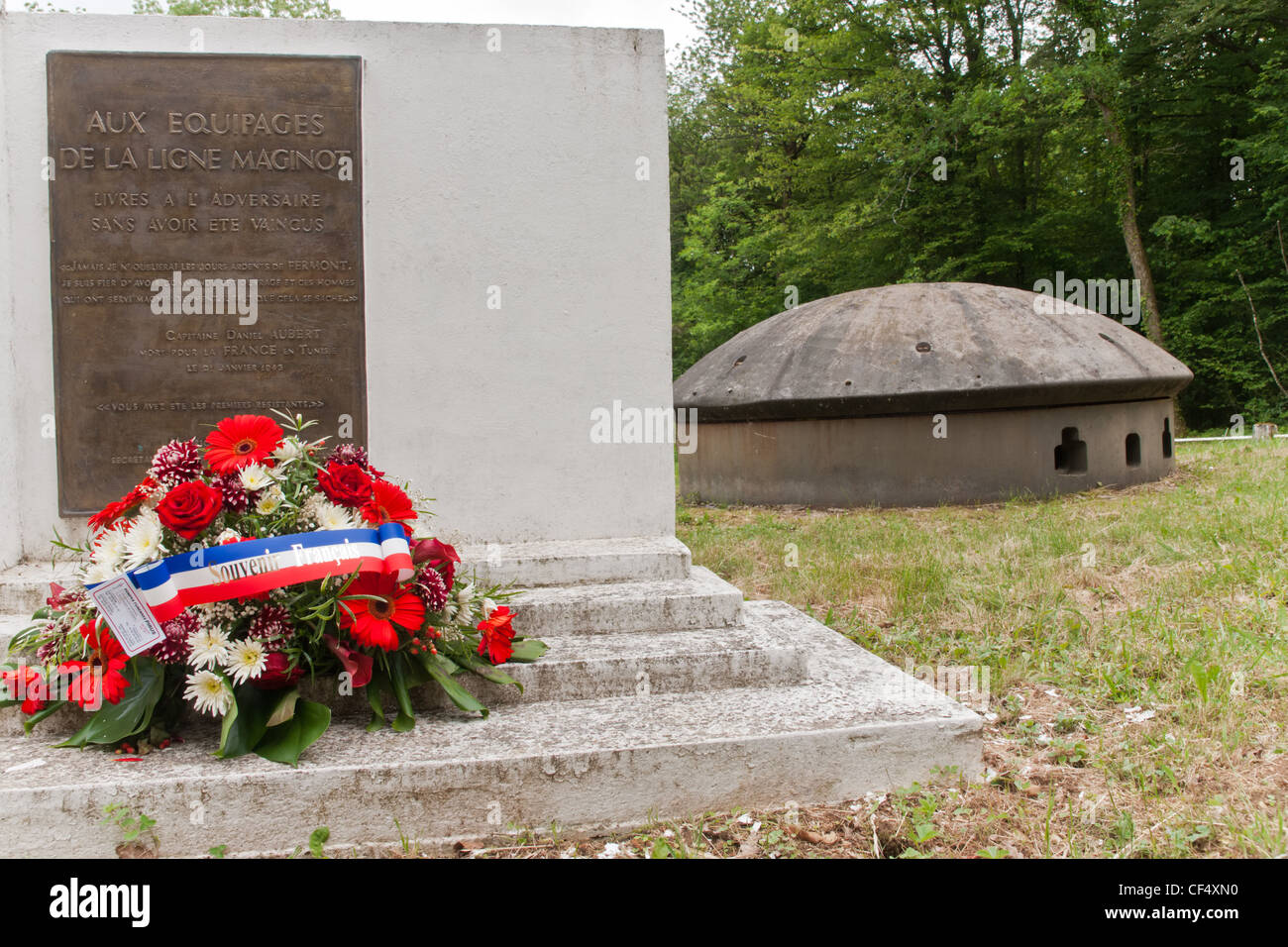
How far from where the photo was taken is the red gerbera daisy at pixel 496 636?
10.6 feet

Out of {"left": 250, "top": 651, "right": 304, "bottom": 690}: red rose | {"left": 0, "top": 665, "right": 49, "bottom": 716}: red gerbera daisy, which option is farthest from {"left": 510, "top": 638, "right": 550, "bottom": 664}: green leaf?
{"left": 0, "top": 665, "right": 49, "bottom": 716}: red gerbera daisy

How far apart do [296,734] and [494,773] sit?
0.61 meters

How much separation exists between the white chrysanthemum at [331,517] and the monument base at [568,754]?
65 cm

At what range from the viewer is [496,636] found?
10.7 feet

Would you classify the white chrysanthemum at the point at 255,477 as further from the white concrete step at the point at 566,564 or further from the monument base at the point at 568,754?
the white concrete step at the point at 566,564

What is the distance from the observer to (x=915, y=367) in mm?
10148

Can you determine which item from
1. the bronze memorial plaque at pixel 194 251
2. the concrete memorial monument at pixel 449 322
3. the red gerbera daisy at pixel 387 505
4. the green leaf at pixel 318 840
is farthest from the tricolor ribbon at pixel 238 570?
the bronze memorial plaque at pixel 194 251

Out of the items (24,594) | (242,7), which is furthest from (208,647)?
(242,7)

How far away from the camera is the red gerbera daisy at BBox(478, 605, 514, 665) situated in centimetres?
324

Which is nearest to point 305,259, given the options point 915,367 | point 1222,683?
point 1222,683

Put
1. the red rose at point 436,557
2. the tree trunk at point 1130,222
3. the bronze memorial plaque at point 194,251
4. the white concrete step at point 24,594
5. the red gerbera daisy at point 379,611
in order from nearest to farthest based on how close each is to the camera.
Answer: the red gerbera daisy at point 379,611 < the red rose at point 436,557 < the white concrete step at point 24,594 < the bronze memorial plaque at point 194,251 < the tree trunk at point 1130,222

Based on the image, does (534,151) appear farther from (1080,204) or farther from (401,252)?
(1080,204)

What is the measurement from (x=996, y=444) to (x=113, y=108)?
8825mm

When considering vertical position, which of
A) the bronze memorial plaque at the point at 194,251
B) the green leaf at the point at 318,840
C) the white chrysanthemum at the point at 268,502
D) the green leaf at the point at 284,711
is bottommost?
the green leaf at the point at 318,840
